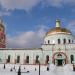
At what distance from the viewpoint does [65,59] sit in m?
52.3

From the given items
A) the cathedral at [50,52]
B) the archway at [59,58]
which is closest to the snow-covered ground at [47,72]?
the cathedral at [50,52]

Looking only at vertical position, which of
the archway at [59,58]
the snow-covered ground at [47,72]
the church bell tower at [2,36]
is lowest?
the snow-covered ground at [47,72]

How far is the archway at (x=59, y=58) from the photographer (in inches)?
2062

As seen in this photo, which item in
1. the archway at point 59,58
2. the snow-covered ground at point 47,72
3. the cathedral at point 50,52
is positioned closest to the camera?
the snow-covered ground at point 47,72

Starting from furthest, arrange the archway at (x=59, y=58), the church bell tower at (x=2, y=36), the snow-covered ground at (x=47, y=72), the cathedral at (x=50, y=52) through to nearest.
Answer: the church bell tower at (x=2, y=36), the cathedral at (x=50, y=52), the archway at (x=59, y=58), the snow-covered ground at (x=47, y=72)

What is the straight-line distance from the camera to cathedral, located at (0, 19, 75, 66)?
5281 cm

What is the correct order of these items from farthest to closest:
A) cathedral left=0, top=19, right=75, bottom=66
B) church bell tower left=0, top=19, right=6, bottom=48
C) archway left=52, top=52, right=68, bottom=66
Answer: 1. church bell tower left=0, top=19, right=6, bottom=48
2. cathedral left=0, top=19, right=75, bottom=66
3. archway left=52, top=52, right=68, bottom=66

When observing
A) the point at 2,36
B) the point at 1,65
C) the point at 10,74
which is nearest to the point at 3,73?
the point at 10,74

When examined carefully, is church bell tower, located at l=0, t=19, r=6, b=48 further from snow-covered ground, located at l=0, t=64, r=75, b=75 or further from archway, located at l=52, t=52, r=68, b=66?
archway, located at l=52, t=52, r=68, b=66

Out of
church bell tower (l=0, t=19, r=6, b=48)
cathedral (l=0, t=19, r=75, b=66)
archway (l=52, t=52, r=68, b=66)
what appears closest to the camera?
archway (l=52, t=52, r=68, b=66)

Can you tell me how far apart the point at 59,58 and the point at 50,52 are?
2845 mm

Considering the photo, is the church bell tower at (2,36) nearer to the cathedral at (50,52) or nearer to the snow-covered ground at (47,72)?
the cathedral at (50,52)

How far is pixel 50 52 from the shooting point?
176 ft

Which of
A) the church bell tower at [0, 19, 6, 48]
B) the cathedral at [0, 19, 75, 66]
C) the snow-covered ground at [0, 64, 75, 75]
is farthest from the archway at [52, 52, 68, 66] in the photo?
the church bell tower at [0, 19, 6, 48]
